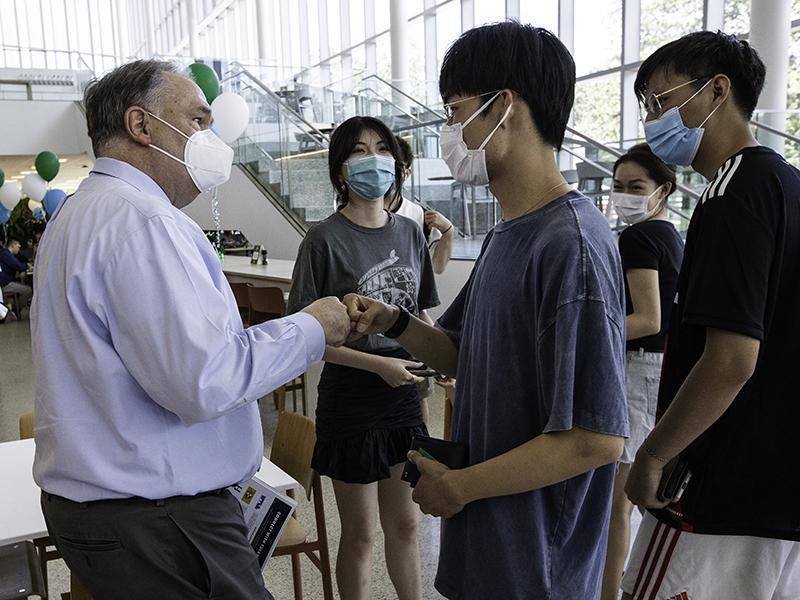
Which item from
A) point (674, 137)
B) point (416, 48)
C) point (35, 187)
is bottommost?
point (35, 187)

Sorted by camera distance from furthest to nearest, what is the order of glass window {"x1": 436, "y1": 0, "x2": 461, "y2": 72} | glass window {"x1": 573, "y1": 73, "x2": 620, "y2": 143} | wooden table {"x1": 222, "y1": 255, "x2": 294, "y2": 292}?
glass window {"x1": 436, "y1": 0, "x2": 461, "y2": 72} → glass window {"x1": 573, "y1": 73, "x2": 620, "y2": 143} → wooden table {"x1": 222, "y1": 255, "x2": 294, "y2": 292}

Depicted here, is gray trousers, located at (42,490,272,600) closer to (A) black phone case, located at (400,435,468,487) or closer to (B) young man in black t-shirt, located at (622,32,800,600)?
(A) black phone case, located at (400,435,468,487)

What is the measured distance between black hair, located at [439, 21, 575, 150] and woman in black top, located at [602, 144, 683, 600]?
1199 mm

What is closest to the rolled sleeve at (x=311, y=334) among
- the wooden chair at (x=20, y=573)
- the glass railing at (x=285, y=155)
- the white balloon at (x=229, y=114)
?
the wooden chair at (x=20, y=573)

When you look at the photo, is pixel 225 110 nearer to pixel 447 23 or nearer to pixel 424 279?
pixel 424 279

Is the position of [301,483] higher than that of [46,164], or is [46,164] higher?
[46,164]

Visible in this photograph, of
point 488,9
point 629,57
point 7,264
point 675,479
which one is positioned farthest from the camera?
point 488,9

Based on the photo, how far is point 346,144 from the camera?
231 centimetres

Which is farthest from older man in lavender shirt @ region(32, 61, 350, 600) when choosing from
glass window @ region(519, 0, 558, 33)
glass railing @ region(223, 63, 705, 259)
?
glass window @ region(519, 0, 558, 33)

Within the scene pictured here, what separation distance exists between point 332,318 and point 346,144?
97cm

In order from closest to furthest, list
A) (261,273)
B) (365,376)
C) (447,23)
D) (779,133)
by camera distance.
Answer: (365,376) < (779,133) < (261,273) < (447,23)

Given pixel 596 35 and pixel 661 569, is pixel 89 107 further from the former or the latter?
pixel 596 35

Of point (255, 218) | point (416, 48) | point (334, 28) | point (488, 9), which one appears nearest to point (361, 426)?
point (255, 218)

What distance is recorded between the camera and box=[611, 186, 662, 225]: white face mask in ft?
8.16
